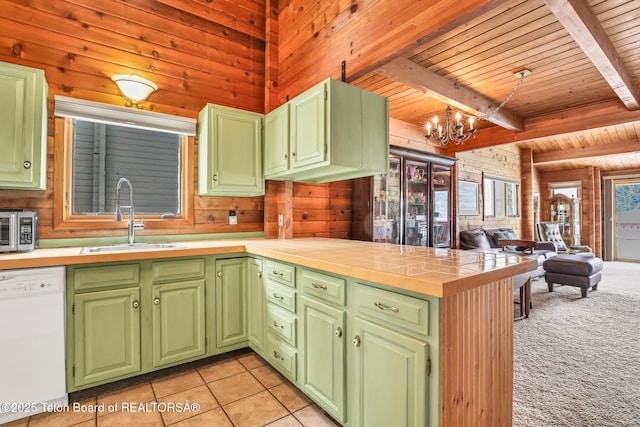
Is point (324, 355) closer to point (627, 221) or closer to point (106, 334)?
point (106, 334)

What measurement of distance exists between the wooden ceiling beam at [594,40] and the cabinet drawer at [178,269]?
2923mm

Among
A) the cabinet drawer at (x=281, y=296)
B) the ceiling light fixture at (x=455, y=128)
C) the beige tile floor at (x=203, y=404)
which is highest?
the ceiling light fixture at (x=455, y=128)

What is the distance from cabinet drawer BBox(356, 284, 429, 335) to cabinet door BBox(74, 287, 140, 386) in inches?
61.8

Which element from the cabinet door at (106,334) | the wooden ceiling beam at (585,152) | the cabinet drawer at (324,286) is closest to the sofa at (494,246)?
the wooden ceiling beam at (585,152)

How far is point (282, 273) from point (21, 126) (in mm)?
1910

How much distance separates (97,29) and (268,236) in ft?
7.33

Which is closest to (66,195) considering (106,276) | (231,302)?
(106,276)

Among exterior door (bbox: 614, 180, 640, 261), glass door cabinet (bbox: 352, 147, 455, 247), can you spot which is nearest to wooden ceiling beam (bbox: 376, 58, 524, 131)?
glass door cabinet (bbox: 352, 147, 455, 247)

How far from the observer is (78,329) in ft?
6.35

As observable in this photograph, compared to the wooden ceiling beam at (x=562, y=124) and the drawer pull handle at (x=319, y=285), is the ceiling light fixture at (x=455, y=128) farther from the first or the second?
the drawer pull handle at (x=319, y=285)

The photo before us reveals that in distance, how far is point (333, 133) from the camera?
224cm

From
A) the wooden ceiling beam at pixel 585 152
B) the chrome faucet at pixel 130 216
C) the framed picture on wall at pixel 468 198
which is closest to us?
the chrome faucet at pixel 130 216

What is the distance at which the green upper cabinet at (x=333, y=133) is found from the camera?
225 centimetres

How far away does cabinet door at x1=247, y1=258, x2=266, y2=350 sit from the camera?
2340 millimetres
